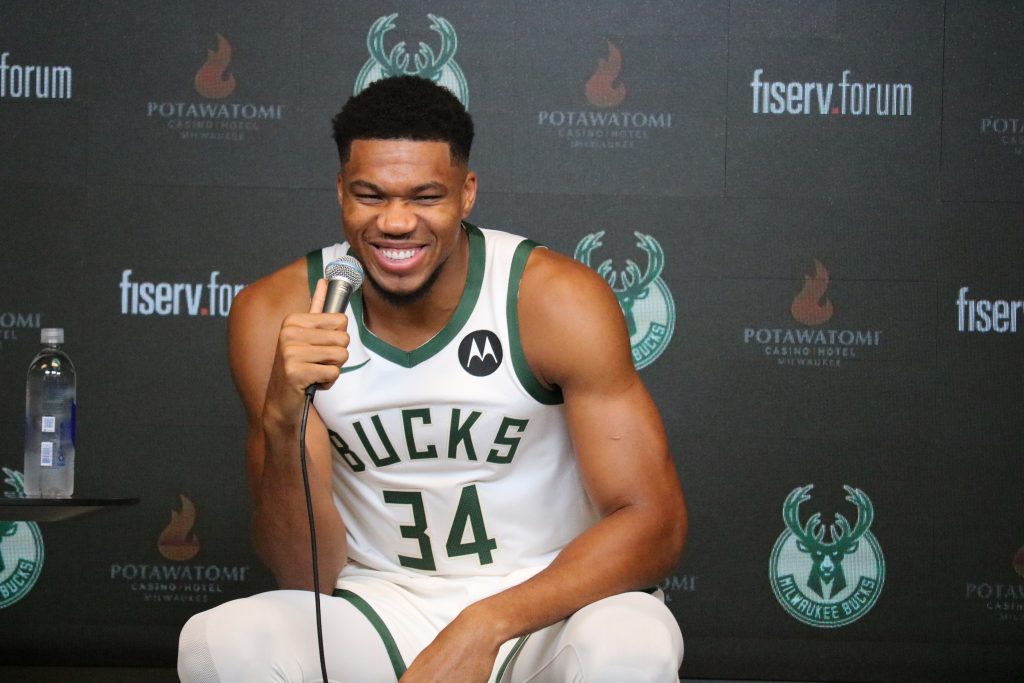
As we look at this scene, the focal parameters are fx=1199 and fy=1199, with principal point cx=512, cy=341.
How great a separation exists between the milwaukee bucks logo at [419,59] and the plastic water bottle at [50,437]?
1.10m

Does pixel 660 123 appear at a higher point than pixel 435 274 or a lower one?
higher

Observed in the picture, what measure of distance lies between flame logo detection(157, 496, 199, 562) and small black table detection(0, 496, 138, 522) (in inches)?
46.3

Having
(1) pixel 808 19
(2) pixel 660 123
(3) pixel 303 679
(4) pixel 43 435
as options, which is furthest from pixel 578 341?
A: (1) pixel 808 19

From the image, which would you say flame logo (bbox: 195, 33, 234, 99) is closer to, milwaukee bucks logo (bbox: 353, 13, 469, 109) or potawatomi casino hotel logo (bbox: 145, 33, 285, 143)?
potawatomi casino hotel logo (bbox: 145, 33, 285, 143)

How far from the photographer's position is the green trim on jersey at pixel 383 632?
1644 millimetres

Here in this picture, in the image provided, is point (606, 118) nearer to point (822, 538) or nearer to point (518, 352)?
point (822, 538)

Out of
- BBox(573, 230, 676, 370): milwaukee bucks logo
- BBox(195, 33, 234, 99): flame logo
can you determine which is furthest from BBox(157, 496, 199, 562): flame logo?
BBox(573, 230, 676, 370): milwaukee bucks logo

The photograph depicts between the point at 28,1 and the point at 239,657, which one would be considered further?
the point at 28,1

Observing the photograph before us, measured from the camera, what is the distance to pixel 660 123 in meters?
2.97

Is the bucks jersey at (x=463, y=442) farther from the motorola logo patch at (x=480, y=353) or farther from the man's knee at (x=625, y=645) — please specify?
the man's knee at (x=625, y=645)

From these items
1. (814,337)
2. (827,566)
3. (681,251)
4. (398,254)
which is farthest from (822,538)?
(398,254)

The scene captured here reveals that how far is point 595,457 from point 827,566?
150cm

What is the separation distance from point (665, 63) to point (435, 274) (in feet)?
4.71

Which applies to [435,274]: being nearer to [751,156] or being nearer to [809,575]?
[751,156]
